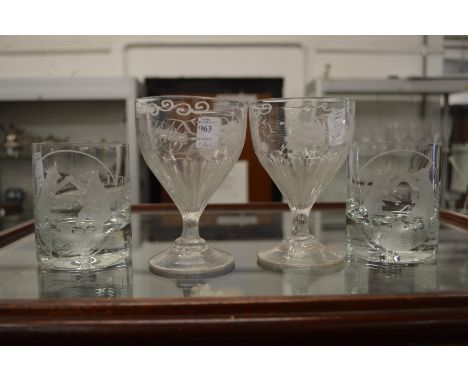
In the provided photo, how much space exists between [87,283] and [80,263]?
0.06 meters

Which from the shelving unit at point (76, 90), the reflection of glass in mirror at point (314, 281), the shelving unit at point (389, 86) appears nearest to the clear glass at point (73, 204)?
the reflection of glass in mirror at point (314, 281)

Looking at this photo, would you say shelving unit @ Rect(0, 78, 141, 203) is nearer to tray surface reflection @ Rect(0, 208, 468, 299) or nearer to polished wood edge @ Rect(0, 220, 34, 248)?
polished wood edge @ Rect(0, 220, 34, 248)

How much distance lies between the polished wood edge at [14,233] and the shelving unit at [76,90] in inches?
38.8

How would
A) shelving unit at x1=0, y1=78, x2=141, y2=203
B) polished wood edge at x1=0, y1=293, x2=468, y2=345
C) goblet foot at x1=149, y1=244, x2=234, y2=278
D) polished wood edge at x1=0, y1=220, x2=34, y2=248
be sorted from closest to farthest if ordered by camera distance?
1. polished wood edge at x1=0, y1=293, x2=468, y2=345
2. goblet foot at x1=149, y1=244, x2=234, y2=278
3. polished wood edge at x1=0, y1=220, x2=34, y2=248
4. shelving unit at x1=0, y1=78, x2=141, y2=203

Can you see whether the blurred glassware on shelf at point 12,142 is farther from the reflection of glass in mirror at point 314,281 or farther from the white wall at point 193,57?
the reflection of glass in mirror at point 314,281

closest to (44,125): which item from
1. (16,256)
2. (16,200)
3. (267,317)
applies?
(16,200)

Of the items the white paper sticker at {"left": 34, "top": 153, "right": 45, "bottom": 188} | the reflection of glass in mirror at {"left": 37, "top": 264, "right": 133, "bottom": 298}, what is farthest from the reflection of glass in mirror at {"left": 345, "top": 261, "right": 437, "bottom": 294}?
the white paper sticker at {"left": 34, "top": 153, "right": 45, "bottom": 188}

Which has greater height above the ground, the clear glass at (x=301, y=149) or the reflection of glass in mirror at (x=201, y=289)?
the clear glass at (x=301, y=149)

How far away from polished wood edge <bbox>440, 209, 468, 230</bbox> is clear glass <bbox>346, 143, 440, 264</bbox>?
27cm

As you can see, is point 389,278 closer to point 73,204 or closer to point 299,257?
point 299,257

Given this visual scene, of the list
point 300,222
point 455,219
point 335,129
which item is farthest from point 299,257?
point 455,219

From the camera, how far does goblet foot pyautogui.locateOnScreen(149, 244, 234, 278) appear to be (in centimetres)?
50

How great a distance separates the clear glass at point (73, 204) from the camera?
20.1 inches

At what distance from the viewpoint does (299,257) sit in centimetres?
55
